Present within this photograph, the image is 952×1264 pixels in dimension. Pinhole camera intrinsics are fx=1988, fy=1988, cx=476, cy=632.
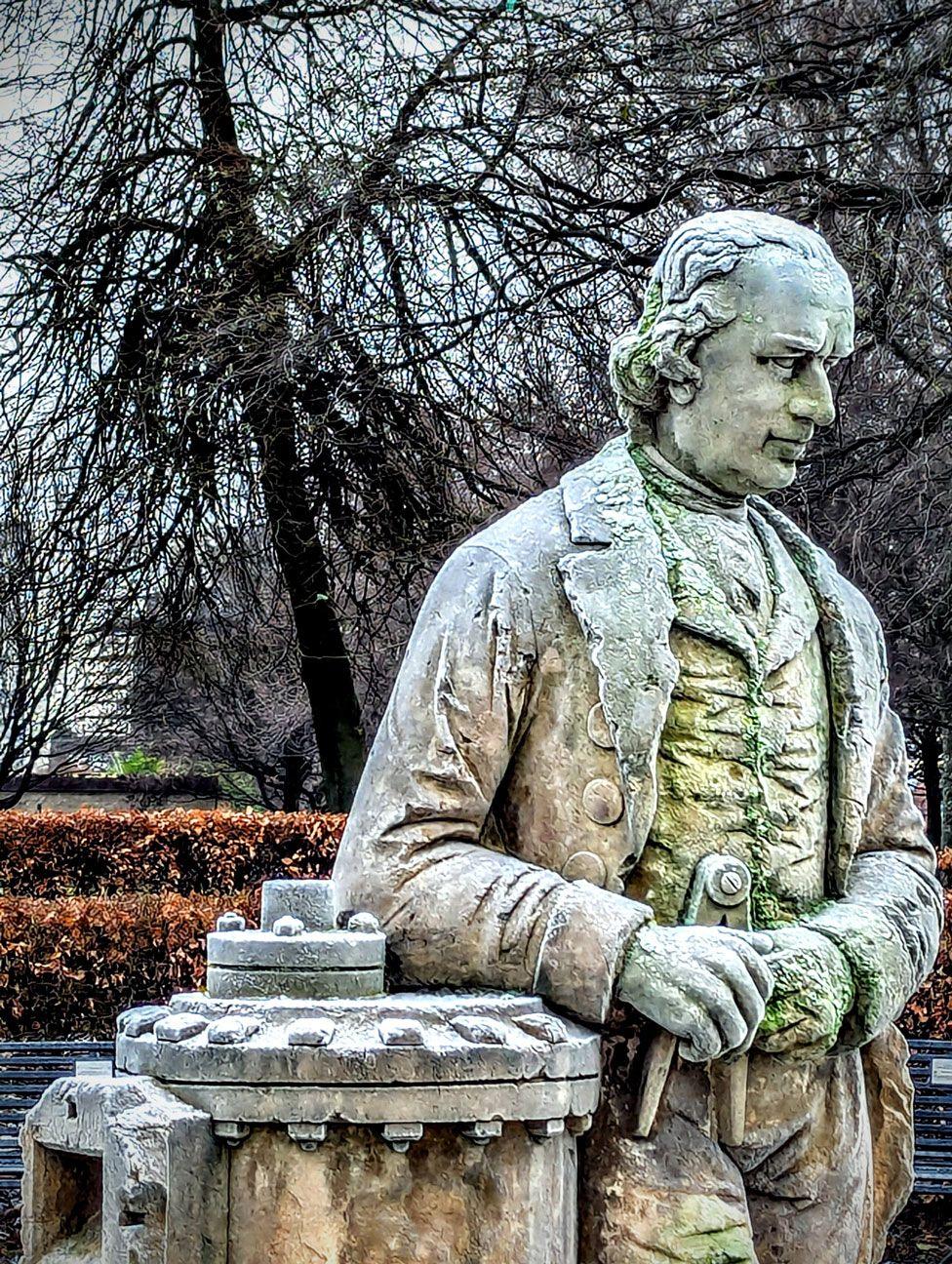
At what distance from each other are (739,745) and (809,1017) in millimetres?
414

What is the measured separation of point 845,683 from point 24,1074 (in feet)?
16.8

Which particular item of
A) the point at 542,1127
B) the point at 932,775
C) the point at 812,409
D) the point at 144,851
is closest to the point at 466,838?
the point at 542,1127

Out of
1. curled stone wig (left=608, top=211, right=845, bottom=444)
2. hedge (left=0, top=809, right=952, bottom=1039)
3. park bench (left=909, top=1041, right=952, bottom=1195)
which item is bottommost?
park bench (left=909, top=1041, right=952, bottom=1195)

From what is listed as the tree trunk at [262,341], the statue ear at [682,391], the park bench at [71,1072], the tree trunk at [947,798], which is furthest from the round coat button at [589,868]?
the tree trunk at [947,798]

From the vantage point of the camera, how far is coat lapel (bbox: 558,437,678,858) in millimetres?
2879

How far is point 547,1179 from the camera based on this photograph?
2.64 meters

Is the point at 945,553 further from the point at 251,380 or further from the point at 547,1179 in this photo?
the point at 547,1179

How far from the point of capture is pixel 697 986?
2672 millimetres

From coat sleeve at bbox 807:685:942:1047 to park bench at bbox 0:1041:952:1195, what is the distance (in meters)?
4.27

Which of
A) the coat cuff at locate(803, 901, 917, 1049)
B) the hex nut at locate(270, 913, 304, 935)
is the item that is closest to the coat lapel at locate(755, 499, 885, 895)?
the coat cuff at locate(803, 901, 917, 1049)

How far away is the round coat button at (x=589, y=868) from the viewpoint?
2875 millimetres

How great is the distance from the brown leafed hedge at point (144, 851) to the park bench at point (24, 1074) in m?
3.29

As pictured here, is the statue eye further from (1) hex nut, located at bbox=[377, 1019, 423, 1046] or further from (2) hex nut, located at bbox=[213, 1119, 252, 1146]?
(2) hex nut, located at bbox=[213, 1119, 252, 1146]

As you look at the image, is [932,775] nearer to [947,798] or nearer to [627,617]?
[947,798]
